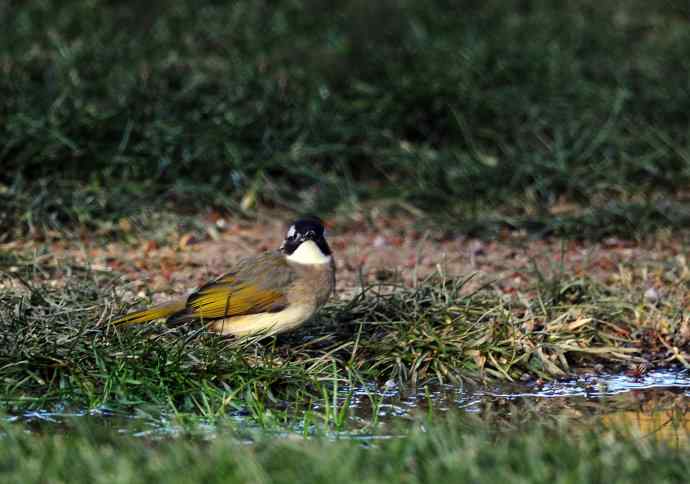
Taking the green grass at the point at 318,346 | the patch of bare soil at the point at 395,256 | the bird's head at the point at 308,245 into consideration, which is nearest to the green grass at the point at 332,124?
the patch of bare soil at the point at 395,256

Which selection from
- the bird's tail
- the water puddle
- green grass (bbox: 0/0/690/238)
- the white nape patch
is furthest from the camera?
green grass (bbox: 0/0/690/238)

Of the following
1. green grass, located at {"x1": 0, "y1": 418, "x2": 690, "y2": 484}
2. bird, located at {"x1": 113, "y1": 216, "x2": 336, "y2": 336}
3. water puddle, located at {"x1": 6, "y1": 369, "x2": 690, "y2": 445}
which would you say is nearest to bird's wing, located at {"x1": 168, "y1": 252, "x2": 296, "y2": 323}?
bird, located at {"x1": 113, "y1": 216, "x2": 336, "y2": 336}

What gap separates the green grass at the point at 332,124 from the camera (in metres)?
9.62

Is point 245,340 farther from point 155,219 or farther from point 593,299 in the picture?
point 155,219

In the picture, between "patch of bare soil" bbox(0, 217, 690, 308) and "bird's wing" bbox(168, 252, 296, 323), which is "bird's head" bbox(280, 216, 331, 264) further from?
"patch of bare soil" bbox(0, 217, 690, 308)

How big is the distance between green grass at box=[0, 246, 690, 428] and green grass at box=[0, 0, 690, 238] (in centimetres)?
147

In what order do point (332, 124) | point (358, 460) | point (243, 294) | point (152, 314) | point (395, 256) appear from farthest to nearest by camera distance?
1. point (332, 124)
2. point (395, 256)
3. point (243, 294)
4. point (152, 314)
5. point (358, 460)

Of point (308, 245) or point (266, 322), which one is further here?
point (308, 245)

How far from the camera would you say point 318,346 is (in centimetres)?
702

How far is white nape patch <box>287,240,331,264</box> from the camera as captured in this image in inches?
270

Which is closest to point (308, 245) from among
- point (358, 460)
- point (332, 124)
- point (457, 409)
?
point (457, 409)

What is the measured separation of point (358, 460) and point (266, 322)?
2.08m

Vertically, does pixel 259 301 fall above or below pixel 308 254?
below

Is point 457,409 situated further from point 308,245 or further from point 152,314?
point 152,314
